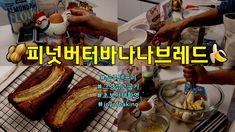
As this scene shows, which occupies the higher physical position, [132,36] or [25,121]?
[132,36]

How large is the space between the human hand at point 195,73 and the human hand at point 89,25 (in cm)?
18

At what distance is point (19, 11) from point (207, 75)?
1.51 ft

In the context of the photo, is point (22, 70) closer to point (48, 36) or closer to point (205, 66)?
point (48, 36)

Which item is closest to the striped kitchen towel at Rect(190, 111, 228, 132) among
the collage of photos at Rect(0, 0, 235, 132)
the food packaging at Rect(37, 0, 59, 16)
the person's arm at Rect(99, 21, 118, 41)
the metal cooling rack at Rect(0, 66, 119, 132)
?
the collage of photos at Rect(0, 0, 235, 132)

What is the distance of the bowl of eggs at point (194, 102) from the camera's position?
21.6 inches

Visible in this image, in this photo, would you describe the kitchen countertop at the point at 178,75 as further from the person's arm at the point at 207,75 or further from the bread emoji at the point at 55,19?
the bread emoji at the point at 55,19

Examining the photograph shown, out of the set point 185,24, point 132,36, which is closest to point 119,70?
point 132,36

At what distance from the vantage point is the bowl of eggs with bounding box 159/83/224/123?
55cm

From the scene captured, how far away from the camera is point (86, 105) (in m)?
0.59

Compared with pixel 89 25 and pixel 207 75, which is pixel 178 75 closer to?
pixel 207 75

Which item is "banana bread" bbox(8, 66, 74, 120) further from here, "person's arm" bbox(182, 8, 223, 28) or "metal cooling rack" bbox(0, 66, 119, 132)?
"person's arm" bbox(182, 8, 223, 28)

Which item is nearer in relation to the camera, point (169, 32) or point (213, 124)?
point (213, 124)

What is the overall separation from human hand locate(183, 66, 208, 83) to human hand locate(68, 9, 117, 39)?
0.60 feet

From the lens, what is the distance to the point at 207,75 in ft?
2.02
